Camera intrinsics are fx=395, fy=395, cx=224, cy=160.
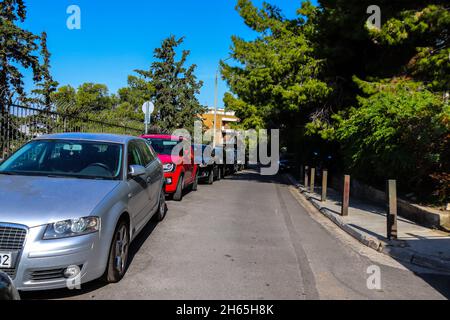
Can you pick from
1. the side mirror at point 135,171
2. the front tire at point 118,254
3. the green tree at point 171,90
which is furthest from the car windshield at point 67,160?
the green tree at point 171,90

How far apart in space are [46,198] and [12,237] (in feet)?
1.74

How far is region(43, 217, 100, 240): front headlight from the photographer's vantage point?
11.7 feet

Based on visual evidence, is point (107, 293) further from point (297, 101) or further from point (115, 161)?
point (297, 101)

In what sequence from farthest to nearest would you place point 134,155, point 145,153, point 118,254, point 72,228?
1. point 145,153
2. point 134,155
3. point 118,254
4. point 72,228

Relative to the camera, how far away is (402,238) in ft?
22.7

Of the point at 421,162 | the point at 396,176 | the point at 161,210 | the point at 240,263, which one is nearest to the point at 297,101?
the point at 396,176

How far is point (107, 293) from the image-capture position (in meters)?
4.04

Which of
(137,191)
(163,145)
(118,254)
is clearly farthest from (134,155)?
(163,145)

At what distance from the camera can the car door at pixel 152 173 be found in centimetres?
630

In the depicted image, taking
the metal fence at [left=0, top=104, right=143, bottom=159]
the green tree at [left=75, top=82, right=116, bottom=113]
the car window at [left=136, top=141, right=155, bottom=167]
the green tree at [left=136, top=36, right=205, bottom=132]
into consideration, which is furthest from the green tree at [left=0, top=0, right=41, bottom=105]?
the green tree at [left=75, top=82, right=116, bottom=113]

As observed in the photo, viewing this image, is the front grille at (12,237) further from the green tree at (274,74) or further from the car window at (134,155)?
the green tree at (274,74)

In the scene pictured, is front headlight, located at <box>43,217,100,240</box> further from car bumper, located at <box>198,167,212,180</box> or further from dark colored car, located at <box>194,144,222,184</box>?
car bumper, located at <box>198,167,212,180</box>

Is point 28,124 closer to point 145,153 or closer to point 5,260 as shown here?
point 145,153

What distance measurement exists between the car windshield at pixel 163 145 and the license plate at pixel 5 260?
283 inches
